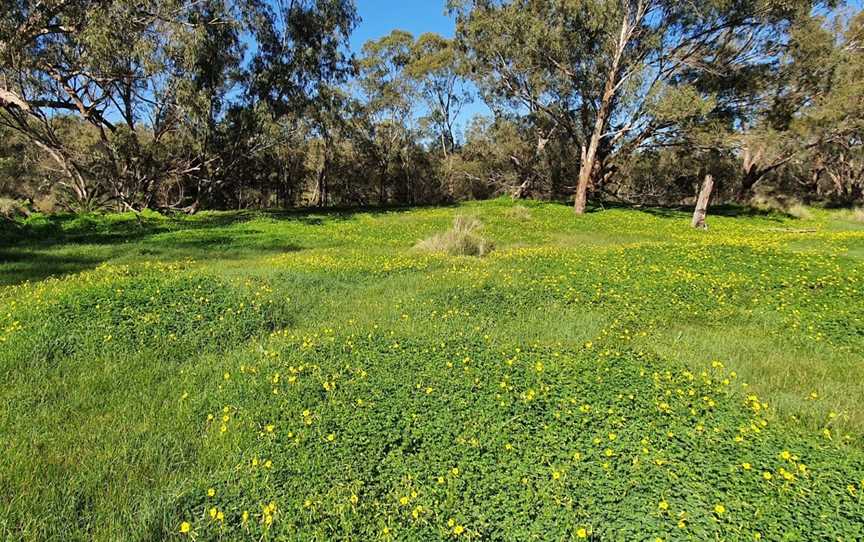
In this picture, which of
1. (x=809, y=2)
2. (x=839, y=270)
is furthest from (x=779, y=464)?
(x=809, y=2)

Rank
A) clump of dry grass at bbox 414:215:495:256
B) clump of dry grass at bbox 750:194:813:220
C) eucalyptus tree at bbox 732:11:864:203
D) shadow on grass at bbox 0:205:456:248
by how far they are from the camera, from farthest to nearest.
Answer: clump of dry grass at bbox 750:194:813:220
eucalyptus tree at bbox 732:11:864:203
shadow on grass at bbox 0:205:456:248
clump of dry grass at bbox 414:215:495:256

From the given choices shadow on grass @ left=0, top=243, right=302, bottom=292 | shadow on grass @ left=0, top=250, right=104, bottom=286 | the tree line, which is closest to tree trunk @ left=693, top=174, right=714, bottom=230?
the tree line

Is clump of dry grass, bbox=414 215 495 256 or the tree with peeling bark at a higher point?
the tree with peeling bark

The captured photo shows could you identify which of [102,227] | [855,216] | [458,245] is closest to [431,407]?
[458,245]

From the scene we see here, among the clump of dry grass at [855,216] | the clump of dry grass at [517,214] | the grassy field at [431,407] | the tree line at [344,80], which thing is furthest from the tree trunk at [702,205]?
the grassy field at [431,407]

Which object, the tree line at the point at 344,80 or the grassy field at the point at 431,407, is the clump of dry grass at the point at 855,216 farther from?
the grassy field at the point at 431,407

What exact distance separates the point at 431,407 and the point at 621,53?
26.4m

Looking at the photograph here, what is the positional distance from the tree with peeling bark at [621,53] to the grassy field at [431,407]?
59.6 ft

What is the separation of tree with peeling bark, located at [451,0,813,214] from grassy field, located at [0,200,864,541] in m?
18.2

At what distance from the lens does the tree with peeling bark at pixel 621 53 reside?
23.1 meters

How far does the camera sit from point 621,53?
2492 centimetres

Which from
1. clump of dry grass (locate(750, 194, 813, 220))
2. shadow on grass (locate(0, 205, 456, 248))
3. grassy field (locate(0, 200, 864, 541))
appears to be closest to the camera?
grassy field (locate(0, 200, 864, 541))

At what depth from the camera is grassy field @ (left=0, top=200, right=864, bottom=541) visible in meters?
3.04

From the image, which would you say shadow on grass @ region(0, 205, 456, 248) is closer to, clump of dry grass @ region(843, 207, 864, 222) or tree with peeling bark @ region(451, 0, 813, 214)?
tree with peeling bark @ region(451, 0, 813, 214)
